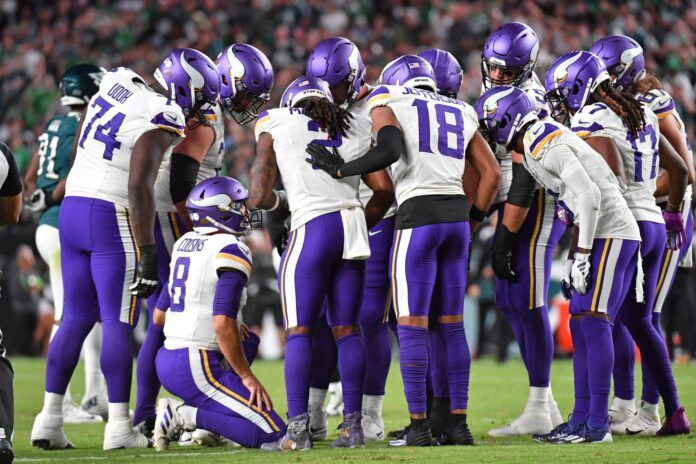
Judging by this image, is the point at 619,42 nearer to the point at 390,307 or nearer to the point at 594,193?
the point at 594,193

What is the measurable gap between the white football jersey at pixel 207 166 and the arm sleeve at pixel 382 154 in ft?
4.36

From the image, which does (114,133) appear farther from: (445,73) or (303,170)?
(445,73)

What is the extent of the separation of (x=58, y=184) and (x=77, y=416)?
1.67m

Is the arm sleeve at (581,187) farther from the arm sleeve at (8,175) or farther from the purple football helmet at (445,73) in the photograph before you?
the arm sleeve at (8,175)

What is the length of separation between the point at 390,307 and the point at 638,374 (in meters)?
4.61

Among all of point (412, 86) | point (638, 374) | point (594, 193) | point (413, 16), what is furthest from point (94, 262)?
point (413, 16)

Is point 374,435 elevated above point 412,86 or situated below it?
below

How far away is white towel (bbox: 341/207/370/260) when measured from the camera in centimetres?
594

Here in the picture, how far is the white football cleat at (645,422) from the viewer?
22.0 feet

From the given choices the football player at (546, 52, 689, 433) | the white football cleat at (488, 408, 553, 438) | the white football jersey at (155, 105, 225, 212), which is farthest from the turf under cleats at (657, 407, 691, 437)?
the white football jersey at (155, 105, 225, 212)

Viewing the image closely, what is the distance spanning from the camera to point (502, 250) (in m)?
Answer: 6.63

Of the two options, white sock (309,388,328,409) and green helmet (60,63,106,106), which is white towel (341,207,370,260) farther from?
green helmet (60,63,106,106)

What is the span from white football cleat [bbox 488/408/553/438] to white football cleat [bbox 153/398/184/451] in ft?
6.54

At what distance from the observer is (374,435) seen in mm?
6500
